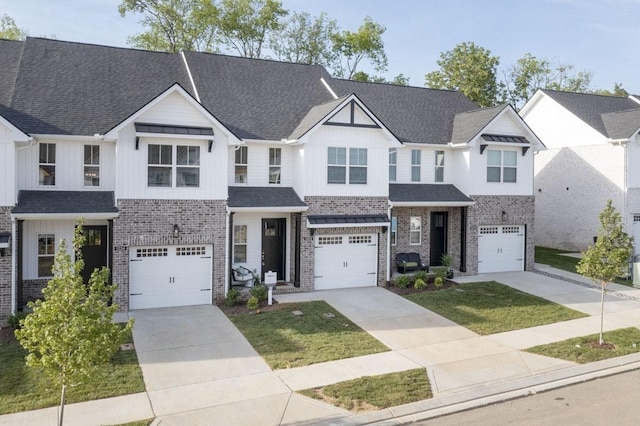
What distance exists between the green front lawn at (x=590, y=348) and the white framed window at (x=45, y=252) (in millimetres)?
13931

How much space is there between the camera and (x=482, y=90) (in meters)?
42.1

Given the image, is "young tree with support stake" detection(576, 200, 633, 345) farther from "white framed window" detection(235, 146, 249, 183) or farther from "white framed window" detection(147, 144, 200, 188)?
"white framed window" detection(147, 144, 200, 188)

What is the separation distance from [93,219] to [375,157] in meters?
9.96

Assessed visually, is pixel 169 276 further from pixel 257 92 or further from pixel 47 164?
pixel 257 92

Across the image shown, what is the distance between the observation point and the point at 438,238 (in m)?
22.5

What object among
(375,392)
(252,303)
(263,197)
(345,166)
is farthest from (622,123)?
(375,392)

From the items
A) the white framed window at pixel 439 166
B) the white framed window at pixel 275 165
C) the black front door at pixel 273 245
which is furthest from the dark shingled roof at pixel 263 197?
the white framed window at pixel 439 166

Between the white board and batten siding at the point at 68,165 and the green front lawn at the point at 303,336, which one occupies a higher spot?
the white board and batten siding at the point at 68,165

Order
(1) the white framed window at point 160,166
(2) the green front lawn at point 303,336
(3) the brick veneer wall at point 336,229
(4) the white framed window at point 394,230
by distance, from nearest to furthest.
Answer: (2) the green front lawn at point 303,336, (1) the white framed window at point 160,166, (3) the brick veneer wall at point 336,229, (4) the white framed window at point 394,230

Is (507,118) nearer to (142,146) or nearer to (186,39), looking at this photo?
(142,146)

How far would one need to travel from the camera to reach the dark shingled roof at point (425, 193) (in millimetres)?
20359

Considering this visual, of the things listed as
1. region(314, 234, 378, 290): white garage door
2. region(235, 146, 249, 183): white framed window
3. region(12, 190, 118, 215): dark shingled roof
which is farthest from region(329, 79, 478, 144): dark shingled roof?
region(12, 190, 118, 215): dark shingled roof

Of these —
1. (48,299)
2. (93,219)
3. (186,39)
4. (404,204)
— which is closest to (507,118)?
(404,204)

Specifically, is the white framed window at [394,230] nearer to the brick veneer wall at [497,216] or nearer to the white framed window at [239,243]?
the brick veneer wall at [497,216]
